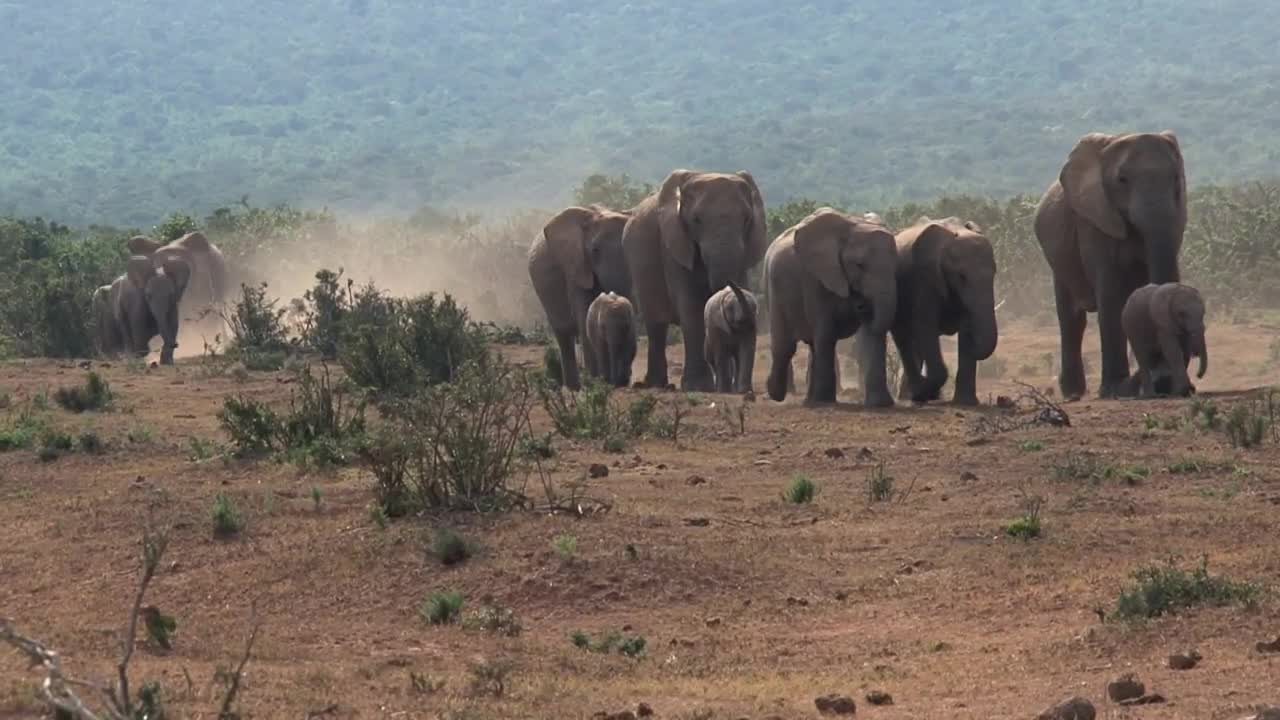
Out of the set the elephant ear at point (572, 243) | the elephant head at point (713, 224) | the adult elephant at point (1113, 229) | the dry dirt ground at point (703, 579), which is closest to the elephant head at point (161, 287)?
the elephant ear at point (572, 243)

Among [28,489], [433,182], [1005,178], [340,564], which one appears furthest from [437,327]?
[433,182]

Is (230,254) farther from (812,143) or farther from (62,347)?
(812,143)

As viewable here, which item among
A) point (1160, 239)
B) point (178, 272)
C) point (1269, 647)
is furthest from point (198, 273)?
point (1269, 647)

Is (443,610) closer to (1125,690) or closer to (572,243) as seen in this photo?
(1125,690)

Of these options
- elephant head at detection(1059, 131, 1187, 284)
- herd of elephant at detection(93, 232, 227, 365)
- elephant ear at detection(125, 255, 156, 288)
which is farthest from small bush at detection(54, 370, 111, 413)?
elephant ear at detection(125, 255, 156, 288)

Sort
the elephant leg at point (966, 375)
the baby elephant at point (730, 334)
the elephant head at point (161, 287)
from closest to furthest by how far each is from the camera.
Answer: the elephant leg at point (966, 375) < the baby elephant at point (730, 334) < the elephant head at point (161, 287)

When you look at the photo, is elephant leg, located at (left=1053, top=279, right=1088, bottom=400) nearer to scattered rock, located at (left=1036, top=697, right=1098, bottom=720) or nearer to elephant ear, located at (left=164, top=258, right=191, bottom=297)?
elephant ear, located at (left=164, top=258, right=191, bottom=297)

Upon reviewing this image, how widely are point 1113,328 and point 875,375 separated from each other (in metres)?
3.45

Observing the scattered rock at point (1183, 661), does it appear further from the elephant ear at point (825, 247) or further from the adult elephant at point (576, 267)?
the adult elephant at point (576, 267)

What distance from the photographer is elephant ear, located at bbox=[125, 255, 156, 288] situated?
38.1 m

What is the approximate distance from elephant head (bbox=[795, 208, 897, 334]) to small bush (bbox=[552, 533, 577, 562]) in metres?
10.3

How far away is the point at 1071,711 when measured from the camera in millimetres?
8539

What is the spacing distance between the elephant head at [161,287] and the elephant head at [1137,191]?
1632cm

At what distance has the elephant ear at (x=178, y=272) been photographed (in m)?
38.2
